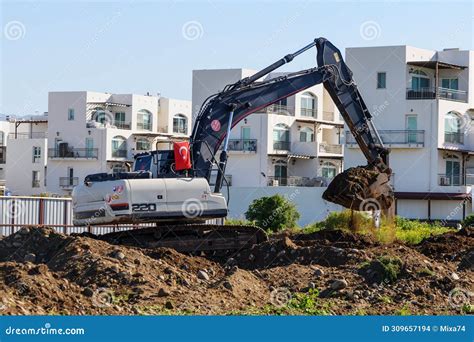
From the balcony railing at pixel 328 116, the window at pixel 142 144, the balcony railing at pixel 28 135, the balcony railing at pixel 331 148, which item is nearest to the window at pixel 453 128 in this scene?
the balcony railing at pixel 331 148

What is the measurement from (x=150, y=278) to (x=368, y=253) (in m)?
6.64

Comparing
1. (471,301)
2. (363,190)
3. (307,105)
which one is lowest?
(471,301)

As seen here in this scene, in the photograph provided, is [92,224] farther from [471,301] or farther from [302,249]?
[471,301]

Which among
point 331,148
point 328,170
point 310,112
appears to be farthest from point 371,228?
point 310,112

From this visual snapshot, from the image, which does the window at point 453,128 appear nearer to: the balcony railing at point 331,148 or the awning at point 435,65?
the awning at point 435,65

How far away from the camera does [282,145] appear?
73938mm

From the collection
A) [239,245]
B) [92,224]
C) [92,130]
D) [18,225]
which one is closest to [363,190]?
[239,245]

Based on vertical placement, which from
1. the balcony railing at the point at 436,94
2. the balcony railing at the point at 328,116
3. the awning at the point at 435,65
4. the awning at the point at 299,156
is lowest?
the awning at the point at 299,156

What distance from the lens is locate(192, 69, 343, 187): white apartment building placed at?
72.2 meters

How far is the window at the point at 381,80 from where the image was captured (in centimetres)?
6172

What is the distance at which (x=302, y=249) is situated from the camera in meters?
24.9

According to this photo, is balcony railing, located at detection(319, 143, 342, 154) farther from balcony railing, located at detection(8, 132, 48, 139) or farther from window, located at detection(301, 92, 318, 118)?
balcony railing, located at detection(8, 132, 48, 139)

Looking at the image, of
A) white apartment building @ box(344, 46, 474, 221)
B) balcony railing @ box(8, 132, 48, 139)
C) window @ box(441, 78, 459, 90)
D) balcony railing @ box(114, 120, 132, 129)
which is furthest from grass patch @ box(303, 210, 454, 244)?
balcony railing @ box(8, 132, 48, 139)

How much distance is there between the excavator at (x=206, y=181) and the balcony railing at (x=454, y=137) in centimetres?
3222
